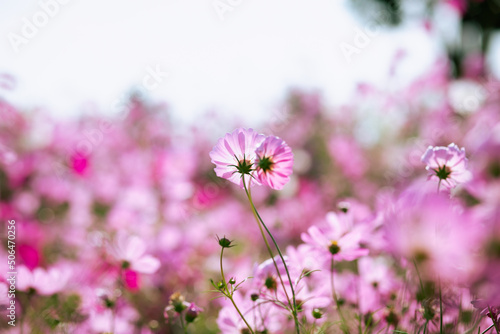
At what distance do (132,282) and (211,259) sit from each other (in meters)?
0.35

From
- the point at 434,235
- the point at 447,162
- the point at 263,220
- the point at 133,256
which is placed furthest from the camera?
the point at 263,220

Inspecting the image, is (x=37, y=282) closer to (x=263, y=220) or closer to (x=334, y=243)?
(x=334, y=243)

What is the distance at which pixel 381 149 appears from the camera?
3.19 metres

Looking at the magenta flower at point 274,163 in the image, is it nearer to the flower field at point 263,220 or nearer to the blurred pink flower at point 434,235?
the flower field at point 263,220

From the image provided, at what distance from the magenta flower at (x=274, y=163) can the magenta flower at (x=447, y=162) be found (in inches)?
6.2

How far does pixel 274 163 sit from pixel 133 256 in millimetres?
355

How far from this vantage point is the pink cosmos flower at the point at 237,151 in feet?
1.67

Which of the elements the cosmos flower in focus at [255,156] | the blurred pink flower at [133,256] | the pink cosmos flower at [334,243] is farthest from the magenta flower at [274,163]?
the blurred pink flower at [133,256]

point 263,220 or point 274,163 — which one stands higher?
point 263,220

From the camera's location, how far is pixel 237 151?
0.52 meters

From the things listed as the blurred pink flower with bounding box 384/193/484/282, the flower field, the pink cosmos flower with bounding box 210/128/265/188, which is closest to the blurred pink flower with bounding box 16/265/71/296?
the flower field

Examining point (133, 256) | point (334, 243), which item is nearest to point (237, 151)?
point (334, 243)

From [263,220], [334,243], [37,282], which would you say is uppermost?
[263,220]

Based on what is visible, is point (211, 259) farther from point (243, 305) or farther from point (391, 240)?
point (391, 240)
